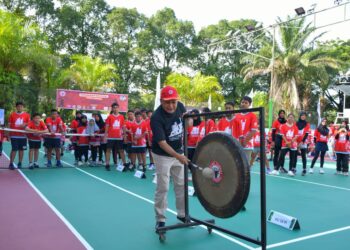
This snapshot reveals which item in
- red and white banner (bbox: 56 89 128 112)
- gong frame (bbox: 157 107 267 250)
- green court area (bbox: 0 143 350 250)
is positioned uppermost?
red and white banner (bbox: 56 89 128 112)

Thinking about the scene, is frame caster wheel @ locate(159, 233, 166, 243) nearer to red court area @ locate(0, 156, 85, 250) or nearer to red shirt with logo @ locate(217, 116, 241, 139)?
red court area @ locate(0, 156, 85, 250)

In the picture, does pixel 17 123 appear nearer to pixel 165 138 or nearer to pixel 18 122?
pixel 18 122

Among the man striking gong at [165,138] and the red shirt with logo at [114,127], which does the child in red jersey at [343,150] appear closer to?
the red shirt with logo at [114,127]

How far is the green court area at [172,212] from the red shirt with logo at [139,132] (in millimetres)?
1102

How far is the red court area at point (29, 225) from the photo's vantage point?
14.8 ft

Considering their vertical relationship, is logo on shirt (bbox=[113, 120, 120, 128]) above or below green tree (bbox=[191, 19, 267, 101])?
below

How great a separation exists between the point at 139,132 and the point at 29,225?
6.03 meters

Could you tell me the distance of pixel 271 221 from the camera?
222 inches

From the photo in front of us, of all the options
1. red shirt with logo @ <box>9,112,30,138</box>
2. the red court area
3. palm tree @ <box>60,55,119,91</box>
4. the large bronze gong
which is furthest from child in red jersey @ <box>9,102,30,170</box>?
palm tree @ <box>60,55,119,91</box>

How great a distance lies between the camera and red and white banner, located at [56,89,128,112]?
71.1ft

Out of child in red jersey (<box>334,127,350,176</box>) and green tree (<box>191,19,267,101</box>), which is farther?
green tree (<box>191,19,267,101</box>)

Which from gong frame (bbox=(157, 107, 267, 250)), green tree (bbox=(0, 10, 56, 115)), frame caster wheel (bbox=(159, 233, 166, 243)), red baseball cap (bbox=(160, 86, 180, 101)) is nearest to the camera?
gong frame (bbox=(157, 107, 267, 250))

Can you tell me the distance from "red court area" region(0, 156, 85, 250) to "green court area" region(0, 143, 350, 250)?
0.22 m

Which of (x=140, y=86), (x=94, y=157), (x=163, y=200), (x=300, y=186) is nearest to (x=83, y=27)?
(x=140, y=86)
